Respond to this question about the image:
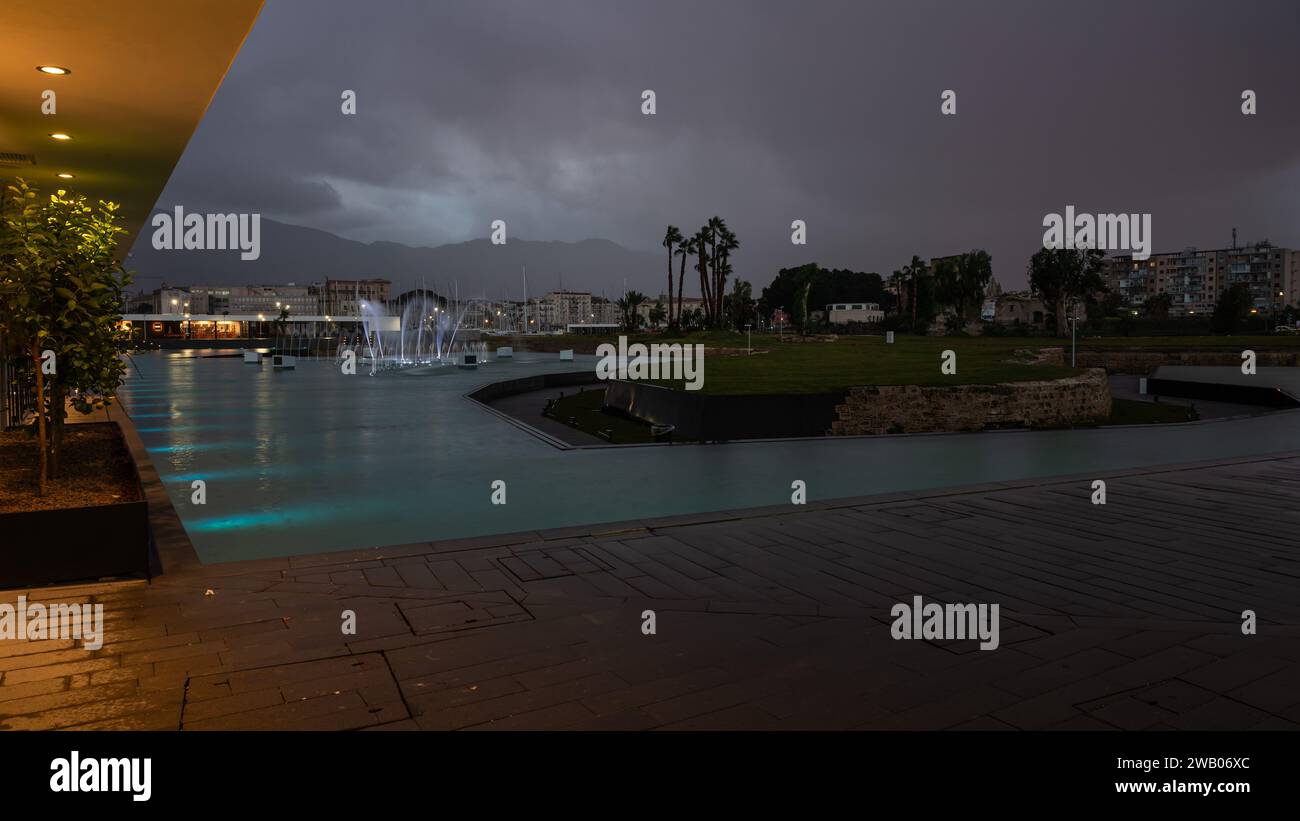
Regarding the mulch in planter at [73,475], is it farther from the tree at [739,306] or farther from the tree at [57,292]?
the tree at [739,306]

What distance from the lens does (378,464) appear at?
10977mm

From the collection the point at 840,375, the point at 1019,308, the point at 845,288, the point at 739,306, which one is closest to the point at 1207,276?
the point at 845,288

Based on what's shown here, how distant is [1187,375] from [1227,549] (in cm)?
3055

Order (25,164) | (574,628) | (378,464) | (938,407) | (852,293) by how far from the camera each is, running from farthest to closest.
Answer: (852,293) → (938,407) → (378,464) → (25,164) → (574,628)

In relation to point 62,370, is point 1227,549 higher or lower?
lower

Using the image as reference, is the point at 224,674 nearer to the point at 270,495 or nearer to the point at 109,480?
the point at 109,480

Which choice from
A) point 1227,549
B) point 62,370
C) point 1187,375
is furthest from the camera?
point 1187,375

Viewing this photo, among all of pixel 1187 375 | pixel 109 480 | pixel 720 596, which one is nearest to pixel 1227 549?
pixel 720 596

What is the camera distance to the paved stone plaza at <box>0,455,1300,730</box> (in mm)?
3586

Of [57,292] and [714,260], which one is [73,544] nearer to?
[57,292]

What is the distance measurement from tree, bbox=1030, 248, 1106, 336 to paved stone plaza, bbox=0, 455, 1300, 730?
171 ft

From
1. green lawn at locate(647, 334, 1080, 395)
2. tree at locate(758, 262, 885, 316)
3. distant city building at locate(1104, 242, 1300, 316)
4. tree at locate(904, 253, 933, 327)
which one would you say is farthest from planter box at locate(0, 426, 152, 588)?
distant city building at locate(1104, 242, 1300, 316)

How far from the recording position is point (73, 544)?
17.3ft

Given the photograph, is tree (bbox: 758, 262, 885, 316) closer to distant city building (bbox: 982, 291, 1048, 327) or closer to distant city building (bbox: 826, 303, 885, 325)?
distant city building (bbox: 826, 303, 885, 325)
